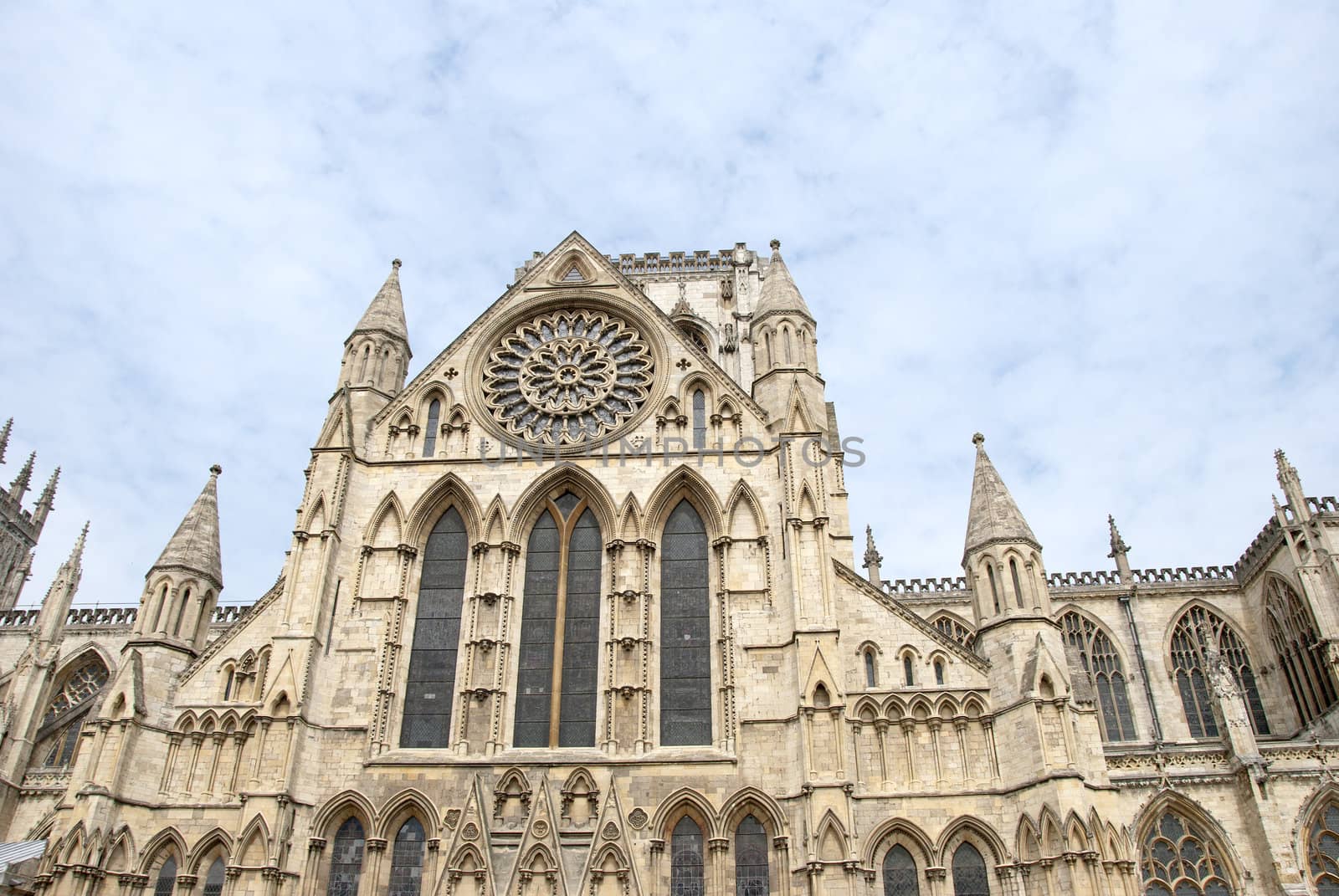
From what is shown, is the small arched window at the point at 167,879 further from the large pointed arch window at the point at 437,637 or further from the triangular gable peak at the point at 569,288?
the triangular gable peak at the point at 569,288

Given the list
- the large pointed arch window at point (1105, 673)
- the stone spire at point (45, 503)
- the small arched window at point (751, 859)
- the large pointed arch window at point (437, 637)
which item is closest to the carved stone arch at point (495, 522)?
the large pointed arch window at point (437, 637)

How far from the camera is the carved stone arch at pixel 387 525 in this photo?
71.3ft

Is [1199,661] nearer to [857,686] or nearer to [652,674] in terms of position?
[857,686]

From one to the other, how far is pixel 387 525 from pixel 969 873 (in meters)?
13.4

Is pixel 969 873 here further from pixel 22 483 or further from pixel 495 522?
pixel 22 483

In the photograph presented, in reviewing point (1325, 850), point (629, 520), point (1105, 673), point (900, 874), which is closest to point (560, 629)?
point (629, 520)

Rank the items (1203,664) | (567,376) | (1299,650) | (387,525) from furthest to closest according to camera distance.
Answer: (1203,664) → (1299,650) → (567,376) → (387,525)

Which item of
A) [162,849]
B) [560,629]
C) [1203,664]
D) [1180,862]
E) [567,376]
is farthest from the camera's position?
[1203,664]

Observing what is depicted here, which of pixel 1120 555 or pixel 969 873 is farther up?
pixel 1120 555

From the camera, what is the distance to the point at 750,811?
1828 cm

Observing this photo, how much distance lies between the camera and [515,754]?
19.1 m

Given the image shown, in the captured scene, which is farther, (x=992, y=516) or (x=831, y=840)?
(x=992, y=516)

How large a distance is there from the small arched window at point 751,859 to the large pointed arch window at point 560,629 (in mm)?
3431

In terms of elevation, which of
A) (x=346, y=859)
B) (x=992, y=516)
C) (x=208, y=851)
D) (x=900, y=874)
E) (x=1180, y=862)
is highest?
(x=992, y=516)
